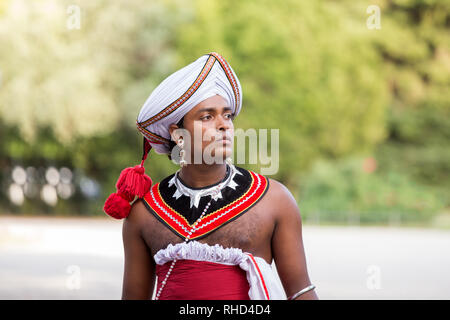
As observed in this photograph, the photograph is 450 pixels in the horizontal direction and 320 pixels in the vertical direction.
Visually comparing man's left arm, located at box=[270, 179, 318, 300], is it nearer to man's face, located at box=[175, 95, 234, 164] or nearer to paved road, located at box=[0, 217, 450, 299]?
man's face, located at box=[175, 95, 234, 164]

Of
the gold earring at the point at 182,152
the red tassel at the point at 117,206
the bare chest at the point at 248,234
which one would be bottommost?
the bare chest at the point at 248,234

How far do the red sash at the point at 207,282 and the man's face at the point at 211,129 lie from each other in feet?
1.61

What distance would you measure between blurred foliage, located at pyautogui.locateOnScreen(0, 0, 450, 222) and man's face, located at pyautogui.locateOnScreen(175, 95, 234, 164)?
59.5ft

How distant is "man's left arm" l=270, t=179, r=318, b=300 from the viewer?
112 inches

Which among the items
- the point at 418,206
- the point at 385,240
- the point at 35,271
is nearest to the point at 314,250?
the point at 385,240

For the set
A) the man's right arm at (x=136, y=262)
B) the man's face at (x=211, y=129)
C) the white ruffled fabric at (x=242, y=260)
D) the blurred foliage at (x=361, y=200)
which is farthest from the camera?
the blurred foliage at (x=361, y=200)

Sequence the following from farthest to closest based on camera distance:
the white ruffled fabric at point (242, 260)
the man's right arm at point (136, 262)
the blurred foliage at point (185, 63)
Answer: the blurred foliage at point (185, 63) < the man's right arm at point (136, 262) < the white ruffled fabric at point (242, 260)

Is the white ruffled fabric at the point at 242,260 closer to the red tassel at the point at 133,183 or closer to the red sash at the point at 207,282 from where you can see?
the red sash at the point at 207,282

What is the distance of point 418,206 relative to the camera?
67.9 ft

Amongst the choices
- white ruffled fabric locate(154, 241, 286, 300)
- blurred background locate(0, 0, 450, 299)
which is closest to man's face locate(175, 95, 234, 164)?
white ruffled fabric locate(154, 241, 286, 300)

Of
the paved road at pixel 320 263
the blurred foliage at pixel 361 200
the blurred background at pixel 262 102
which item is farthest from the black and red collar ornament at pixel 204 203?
the blurred foliage at pixel 361 200

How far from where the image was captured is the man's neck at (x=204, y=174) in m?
3.05

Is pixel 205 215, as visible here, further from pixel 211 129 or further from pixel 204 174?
pixel 211 129
